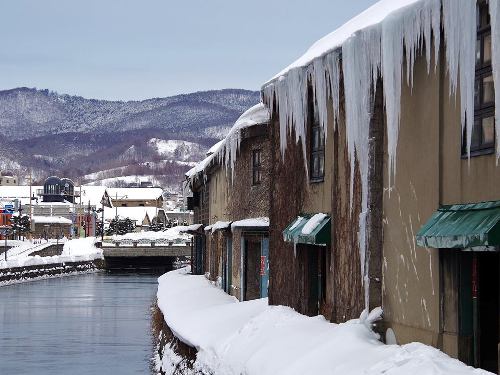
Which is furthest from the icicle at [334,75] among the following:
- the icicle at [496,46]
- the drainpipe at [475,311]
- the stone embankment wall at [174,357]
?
the icicle at [496,46]

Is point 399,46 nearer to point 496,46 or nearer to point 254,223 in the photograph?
point 496,46

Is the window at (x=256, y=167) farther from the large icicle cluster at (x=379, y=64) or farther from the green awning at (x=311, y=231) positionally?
the green awning at (x=311, y=231)

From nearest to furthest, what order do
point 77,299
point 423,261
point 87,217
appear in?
point 423,261
point 77,299
point 87,217

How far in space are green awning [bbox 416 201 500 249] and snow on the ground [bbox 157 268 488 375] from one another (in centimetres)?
141

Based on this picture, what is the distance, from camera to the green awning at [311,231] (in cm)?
1780

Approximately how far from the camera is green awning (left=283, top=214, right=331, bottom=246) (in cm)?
1780

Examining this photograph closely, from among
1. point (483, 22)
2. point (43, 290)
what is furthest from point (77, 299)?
point (483, 22)

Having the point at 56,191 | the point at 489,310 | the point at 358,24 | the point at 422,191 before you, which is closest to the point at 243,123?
the point at 358,24

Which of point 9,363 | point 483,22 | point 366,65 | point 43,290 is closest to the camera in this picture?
point 483,22

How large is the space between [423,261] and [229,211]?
20.9m

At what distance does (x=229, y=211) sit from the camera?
34094mm

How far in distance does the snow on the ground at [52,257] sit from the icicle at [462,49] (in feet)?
207

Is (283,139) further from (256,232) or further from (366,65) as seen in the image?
(256,232)

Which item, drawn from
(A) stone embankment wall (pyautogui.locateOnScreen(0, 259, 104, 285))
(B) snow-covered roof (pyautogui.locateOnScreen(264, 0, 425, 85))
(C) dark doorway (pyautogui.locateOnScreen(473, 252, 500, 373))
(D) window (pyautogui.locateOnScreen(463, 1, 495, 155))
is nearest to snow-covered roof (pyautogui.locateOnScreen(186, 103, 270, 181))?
(B) snow-covered roof (pyautogui.locateOnScreen(264, 0, 425, 85))
